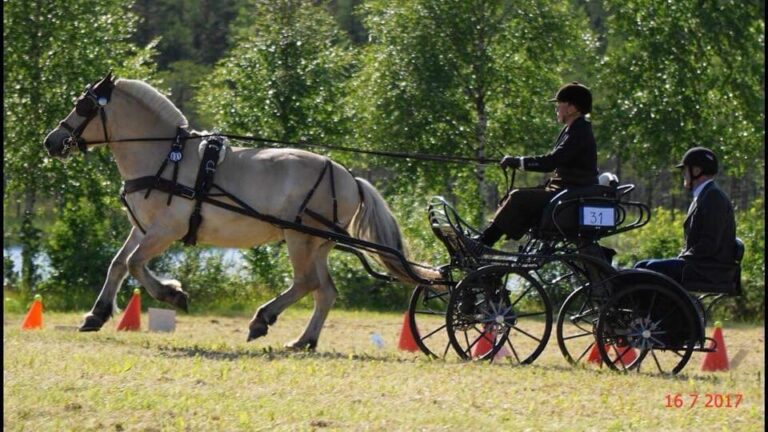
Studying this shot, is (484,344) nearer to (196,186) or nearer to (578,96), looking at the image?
(578,96)

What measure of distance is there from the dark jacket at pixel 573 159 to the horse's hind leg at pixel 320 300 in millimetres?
2457

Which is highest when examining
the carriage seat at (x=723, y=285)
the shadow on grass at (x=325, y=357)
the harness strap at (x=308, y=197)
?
the harness strap at (x=308, y=197)

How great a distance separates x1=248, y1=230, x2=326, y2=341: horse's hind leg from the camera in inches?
452

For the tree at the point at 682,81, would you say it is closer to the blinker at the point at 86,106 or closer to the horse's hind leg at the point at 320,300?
the horse's hind leg at the point at 320,300

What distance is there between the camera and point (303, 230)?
1127cm

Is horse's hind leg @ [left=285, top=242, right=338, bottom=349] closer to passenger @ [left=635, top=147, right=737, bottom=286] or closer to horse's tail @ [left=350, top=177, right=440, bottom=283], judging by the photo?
horse's tail @ [left=350, top=177, right=440, bottom=283]

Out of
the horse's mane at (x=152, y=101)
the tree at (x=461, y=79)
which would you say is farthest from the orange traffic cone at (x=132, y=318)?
the tree at (x=461, y=79)

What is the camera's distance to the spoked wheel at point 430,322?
10.7 meters

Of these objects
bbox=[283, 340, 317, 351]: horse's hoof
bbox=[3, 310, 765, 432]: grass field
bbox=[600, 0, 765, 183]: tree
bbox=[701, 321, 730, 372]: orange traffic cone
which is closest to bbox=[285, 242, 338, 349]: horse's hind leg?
bbox=[283, 340, 317, 351]: horse's hoof

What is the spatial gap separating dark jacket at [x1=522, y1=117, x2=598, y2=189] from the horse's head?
388 centimetres

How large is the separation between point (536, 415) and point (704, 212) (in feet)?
9.56

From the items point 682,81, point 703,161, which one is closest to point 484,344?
point 703,161

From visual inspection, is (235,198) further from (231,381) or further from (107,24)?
(107,24)

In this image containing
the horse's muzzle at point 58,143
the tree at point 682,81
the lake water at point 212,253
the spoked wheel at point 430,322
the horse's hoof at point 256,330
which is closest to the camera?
the spoked wheel at point 430,322
